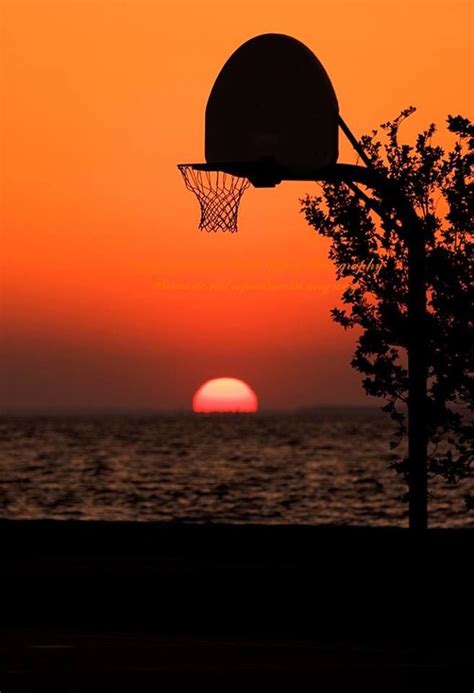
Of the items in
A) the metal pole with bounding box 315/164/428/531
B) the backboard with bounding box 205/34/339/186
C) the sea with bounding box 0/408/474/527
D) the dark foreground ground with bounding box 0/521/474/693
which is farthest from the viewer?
the sea with bounding box 0/408/474/527

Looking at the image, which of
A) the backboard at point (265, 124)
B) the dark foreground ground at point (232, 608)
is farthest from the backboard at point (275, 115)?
the dark foreground ground at point (232, 608)

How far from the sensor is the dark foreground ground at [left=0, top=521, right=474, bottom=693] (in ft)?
45.3

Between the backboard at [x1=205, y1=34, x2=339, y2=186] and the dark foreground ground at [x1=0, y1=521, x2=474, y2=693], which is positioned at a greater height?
the backboard at [x1=205, y1=34, x2=339, y2=186]

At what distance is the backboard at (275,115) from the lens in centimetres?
2047

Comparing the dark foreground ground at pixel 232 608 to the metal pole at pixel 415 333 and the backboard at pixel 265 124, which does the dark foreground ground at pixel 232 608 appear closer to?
the metal pole at pixel 415 333

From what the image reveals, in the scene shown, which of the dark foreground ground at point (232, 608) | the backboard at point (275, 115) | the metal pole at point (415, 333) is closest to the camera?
the dark foreground ground at point (232, 608)

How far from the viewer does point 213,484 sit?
8425 centimetres

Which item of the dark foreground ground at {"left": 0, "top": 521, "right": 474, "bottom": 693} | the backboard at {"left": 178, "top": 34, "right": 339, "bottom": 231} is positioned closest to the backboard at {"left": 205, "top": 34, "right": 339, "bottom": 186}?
the backboard at {"left": 178, "top": 34, "right": 339, "bottom": 231}

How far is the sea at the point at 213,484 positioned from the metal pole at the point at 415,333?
12.0 metres

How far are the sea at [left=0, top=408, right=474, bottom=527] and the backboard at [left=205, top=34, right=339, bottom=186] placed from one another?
13418mm

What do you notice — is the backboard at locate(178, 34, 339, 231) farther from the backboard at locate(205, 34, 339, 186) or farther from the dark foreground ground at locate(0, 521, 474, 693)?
the dark foreground ground at locate(0, 521, 474, 693)

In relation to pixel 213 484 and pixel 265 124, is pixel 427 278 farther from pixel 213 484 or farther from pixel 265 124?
pixel 213 484

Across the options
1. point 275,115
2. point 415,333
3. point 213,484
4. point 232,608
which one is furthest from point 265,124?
point 213,484

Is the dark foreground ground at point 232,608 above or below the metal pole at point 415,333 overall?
below
